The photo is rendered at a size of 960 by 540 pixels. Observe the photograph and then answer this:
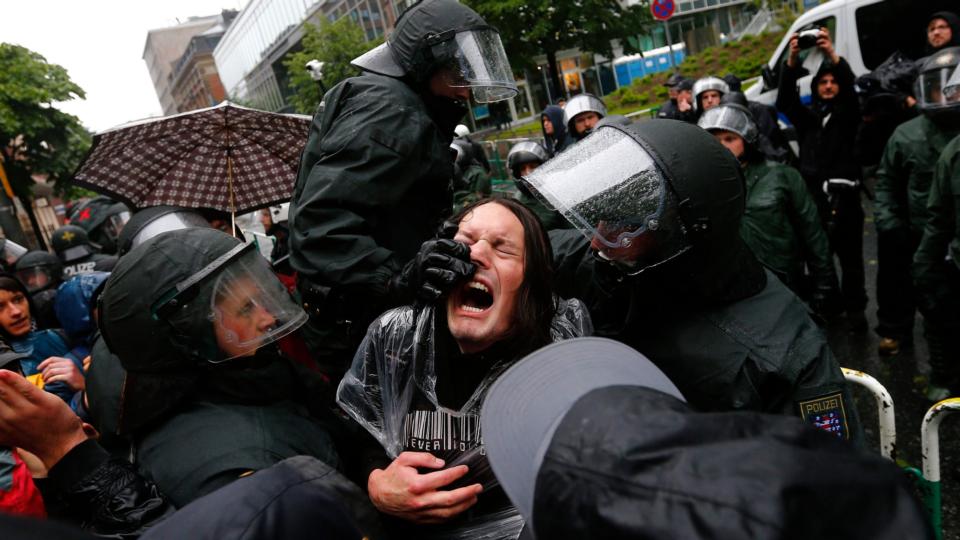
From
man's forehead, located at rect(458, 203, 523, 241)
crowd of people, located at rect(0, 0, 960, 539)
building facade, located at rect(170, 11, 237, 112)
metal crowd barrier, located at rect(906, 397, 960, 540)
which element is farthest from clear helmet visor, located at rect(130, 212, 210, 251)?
building facade, located at rect(170, 11, 237, 112)

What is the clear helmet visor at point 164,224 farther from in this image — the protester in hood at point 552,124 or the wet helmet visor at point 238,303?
the protester in hood at point 552,124

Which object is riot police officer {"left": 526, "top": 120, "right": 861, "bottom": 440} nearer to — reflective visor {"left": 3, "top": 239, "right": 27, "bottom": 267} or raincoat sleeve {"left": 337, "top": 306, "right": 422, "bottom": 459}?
raincoat sleeve {"left": 337, "top": 306, "right": 422, "bottom": 459}

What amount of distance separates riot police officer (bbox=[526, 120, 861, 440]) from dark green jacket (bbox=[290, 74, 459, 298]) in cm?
52

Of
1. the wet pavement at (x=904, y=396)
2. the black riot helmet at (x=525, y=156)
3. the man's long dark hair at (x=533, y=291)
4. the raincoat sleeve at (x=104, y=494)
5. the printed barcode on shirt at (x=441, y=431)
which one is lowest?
the wet pavement at (x=904, y=396)

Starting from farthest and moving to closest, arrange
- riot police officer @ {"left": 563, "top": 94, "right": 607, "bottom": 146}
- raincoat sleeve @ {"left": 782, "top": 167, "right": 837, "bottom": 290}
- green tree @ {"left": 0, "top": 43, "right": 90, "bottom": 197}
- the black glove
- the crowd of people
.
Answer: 1. green tree @ {"left": 0, "top": 43, "right": 90, "bottom": 197}
2. riot police officer @ {"left": 563, "top": 94, "right": 607, "bottom": 146}
3. raincoat sleeve @ {"left": 782, "top": 167, "right": 837, "bottom": 290}
4. the black glove
5. the crowd of people

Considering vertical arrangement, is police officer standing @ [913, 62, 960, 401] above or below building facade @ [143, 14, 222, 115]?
below

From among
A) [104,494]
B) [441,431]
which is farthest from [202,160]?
[441,431]

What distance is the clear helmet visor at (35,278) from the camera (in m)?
4.71

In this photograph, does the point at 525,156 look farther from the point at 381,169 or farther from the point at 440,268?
the point at 440,268

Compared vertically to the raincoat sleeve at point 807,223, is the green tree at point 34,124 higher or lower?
higher

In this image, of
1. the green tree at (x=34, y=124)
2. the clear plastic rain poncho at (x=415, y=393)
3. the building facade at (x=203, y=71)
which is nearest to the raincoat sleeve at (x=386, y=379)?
the clear plastic rain poncho at (x=415, y=393)

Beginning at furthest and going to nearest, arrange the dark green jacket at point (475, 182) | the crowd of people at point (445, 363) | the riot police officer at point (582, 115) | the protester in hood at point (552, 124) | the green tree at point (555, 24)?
the green tree at point (555, 24) → the protester in hood at point (552, 124) → the dark green jacket at point (475, 182) → the riot police officer at point (582, 115) → the crowd of people at point (445, 363)

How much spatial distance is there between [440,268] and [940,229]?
3.17 meters

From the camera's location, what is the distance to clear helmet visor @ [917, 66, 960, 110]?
3511 mm
